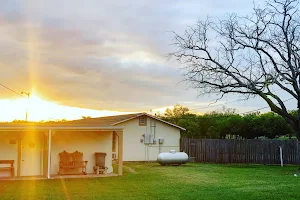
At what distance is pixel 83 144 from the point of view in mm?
20031

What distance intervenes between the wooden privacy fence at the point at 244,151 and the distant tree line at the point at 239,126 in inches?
242

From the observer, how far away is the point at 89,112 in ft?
154

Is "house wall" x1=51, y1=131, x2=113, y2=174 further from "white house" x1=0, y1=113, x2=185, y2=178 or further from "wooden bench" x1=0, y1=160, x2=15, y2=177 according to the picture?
"wooden bench" x1=0, y1=160, x2=15, y2=177

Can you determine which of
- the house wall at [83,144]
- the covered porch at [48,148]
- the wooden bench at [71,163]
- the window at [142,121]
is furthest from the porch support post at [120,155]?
the window at [142,121]

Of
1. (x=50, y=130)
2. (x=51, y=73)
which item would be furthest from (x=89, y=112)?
(x=50, y=130)

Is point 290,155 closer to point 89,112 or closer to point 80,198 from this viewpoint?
point 80,198

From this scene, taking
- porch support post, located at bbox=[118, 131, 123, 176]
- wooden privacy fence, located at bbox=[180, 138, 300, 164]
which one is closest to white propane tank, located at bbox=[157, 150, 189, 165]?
wooden privacy fence, located at bbox=[180, 138, 300, 164]

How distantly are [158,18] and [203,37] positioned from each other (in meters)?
6.43

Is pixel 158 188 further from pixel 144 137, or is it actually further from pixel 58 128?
pixel 144 137

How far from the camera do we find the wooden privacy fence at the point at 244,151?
89.9 ft

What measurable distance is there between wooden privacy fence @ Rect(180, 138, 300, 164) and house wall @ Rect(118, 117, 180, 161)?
2286 mm

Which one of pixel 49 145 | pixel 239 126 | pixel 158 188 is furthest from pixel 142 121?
pixel 158 188

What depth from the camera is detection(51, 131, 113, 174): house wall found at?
63.6ft

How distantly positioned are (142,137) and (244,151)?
301 inches
